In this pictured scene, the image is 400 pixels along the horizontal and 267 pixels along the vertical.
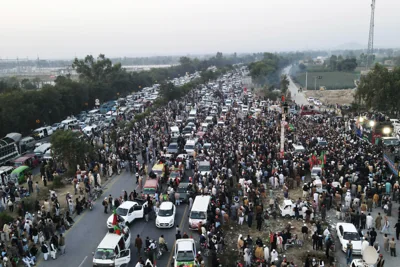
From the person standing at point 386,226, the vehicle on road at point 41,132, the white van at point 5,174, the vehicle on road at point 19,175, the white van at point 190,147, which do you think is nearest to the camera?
the person standing at point 386,226

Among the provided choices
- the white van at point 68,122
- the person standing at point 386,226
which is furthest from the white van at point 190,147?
the white van at point 68,122

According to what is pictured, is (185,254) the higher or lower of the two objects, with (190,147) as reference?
lower

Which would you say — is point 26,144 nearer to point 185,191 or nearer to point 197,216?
point 185,191

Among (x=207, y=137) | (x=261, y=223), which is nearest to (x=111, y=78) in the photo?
(x=207, y=137)

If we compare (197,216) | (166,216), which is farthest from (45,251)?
(197,216)

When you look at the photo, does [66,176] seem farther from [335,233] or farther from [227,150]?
[335,233]

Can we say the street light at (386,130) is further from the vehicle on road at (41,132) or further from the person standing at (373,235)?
the vehicle on road at (41,132)

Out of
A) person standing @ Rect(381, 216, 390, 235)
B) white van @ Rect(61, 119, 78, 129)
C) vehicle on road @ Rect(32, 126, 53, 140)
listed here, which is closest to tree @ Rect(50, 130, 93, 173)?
vehicle on road @ Rect(32, 126, 53, 140)
